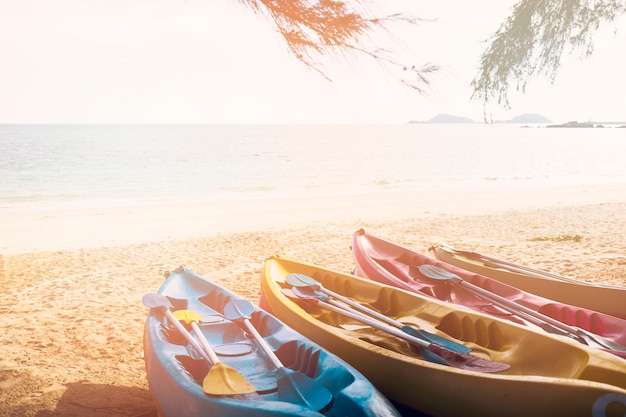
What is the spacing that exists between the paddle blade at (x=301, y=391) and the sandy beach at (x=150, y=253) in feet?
4.20

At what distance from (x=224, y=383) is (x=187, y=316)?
1.22 m

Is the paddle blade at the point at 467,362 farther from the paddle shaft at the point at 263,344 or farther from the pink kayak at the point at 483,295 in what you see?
the paddle shaft at the point at 263,344

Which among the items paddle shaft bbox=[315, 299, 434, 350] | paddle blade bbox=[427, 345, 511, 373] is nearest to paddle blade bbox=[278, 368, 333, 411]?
paddle shaft bbox=[315, 299, 434, 350]

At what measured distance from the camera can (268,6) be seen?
3922 mm

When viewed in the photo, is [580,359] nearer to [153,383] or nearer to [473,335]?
[473,335]

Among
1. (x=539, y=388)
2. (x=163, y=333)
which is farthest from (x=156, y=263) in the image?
(x=539, y=388)

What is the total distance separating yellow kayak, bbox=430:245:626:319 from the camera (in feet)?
15.5

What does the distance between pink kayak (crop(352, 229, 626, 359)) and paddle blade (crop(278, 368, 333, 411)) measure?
5.83 feet

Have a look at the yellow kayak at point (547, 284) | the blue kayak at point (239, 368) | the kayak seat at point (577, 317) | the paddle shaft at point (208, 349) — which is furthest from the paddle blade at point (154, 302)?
the yellow kayak at point (547, 284)

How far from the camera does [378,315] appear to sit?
396 cm

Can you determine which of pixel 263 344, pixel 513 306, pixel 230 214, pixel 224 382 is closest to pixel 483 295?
pixel 513 306

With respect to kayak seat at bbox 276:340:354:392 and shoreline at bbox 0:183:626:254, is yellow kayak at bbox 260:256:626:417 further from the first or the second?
shoreline at bbox 0:183:626:254

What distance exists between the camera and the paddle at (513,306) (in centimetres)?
371

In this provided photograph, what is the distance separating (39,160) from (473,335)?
4387cm
